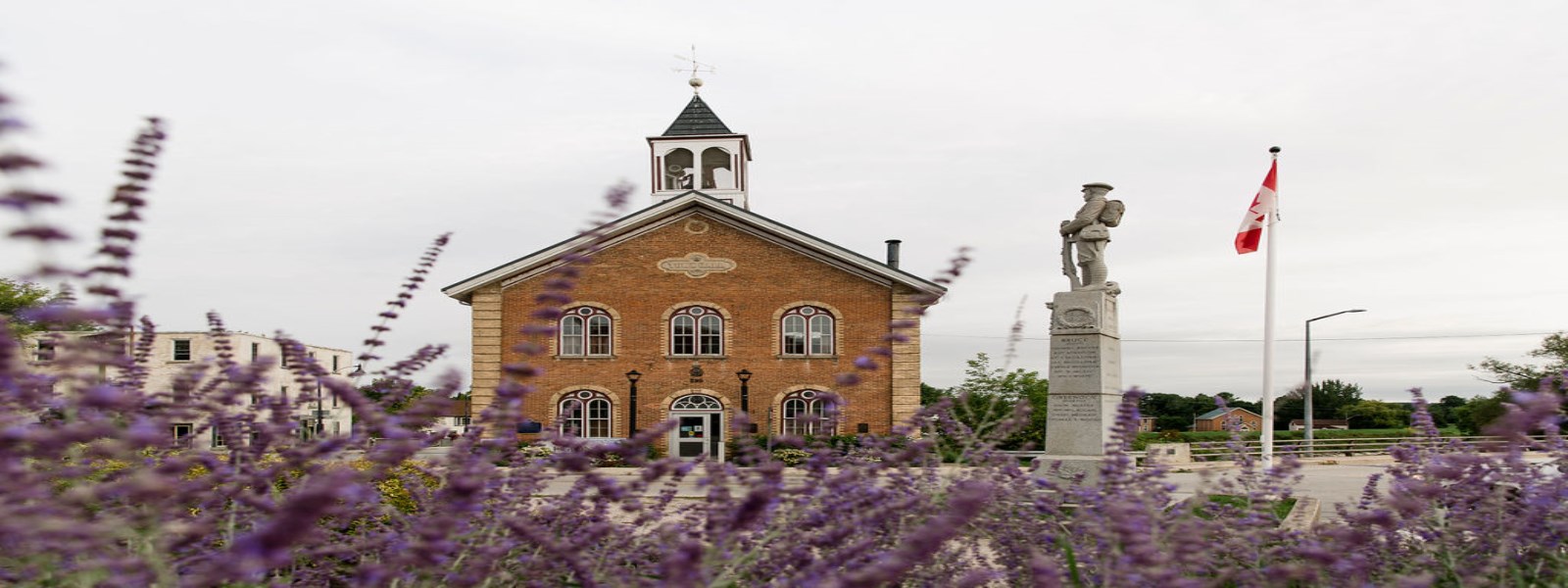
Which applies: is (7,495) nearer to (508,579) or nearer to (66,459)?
(66,459)

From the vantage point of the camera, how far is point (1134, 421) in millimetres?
3732

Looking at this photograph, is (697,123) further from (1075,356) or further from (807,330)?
(1075,356)

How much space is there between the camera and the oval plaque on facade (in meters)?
30.9

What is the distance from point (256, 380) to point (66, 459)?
55 centimetres

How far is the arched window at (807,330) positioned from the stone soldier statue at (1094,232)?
52.5ft

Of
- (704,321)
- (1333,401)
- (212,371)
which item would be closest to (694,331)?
(704,321)

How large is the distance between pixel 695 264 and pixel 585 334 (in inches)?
Answer: 147

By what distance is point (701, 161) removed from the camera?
35.1 m

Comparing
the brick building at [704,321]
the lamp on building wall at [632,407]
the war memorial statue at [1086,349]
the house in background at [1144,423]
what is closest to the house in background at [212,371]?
the house in background at [1144,423]

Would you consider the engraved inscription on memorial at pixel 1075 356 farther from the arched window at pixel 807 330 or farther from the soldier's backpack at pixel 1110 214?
the arched window at pixel 807 330

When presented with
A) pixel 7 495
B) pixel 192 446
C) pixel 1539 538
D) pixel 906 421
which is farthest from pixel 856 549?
pixel 1539 538

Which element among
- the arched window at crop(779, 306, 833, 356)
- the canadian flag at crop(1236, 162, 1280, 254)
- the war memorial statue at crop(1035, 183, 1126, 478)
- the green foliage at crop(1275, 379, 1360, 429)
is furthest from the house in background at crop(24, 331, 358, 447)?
the green foliage at crop(1275, 379, 1360, 429)

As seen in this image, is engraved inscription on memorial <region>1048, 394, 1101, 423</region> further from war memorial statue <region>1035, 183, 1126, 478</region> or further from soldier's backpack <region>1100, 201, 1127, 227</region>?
soldier's backpack <region>1100, 201, 1127, 227</region>

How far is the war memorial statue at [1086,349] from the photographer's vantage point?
45.2ft
